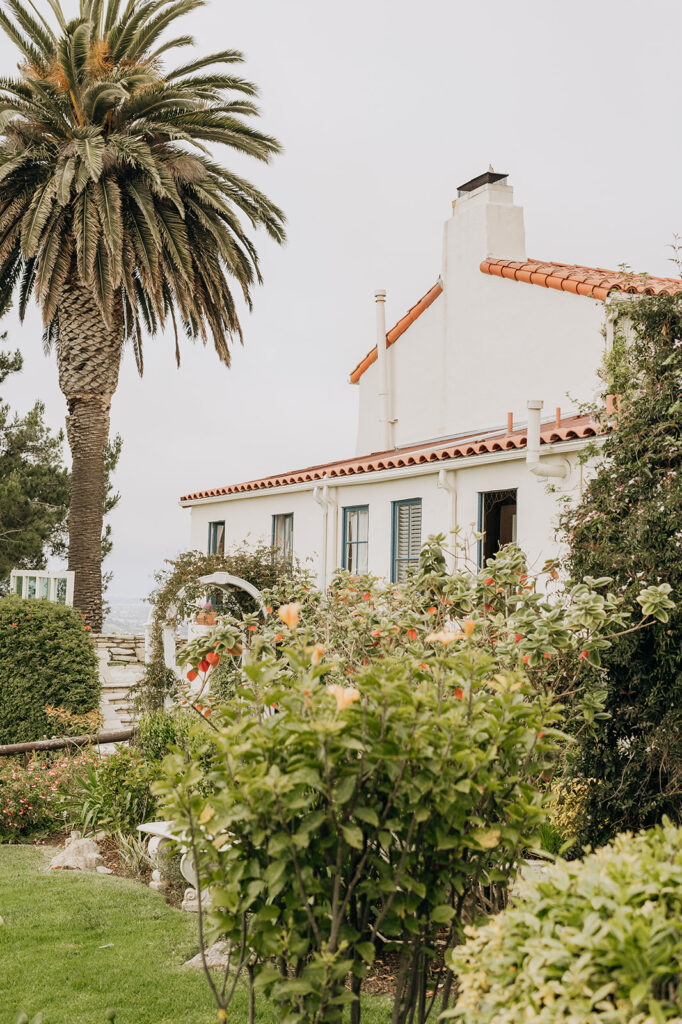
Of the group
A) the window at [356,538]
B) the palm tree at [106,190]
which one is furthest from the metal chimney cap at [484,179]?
the window at [356,538]

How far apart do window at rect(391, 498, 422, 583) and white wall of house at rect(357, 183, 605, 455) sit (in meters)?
2.83

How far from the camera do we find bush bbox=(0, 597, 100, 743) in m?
11.3

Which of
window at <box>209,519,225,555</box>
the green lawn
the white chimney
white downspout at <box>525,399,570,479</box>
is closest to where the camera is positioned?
the green lawn

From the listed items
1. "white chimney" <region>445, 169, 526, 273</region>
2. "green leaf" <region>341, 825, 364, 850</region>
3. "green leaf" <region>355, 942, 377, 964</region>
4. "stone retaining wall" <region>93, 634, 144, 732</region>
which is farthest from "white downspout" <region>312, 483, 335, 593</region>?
"green leaf" <region>341, 825, 364, 850</region>

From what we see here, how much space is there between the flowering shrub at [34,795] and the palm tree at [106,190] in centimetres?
739

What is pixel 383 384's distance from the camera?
60.0 ft

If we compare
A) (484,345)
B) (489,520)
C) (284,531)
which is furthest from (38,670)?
(484,345)

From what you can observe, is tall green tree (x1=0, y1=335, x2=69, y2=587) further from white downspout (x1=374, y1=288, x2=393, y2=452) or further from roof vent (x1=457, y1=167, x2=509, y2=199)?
A: roof vent (x1=457, y1=167, x2=509, y2=199)

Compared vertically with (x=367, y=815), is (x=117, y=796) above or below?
below

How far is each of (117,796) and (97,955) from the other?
2.72 metres

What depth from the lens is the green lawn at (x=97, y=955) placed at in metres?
4.38

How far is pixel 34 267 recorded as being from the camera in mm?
16844

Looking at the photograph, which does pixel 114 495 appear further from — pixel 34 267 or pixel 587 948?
pixel 587 948

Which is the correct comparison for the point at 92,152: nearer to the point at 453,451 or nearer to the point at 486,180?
the point at 486,180
